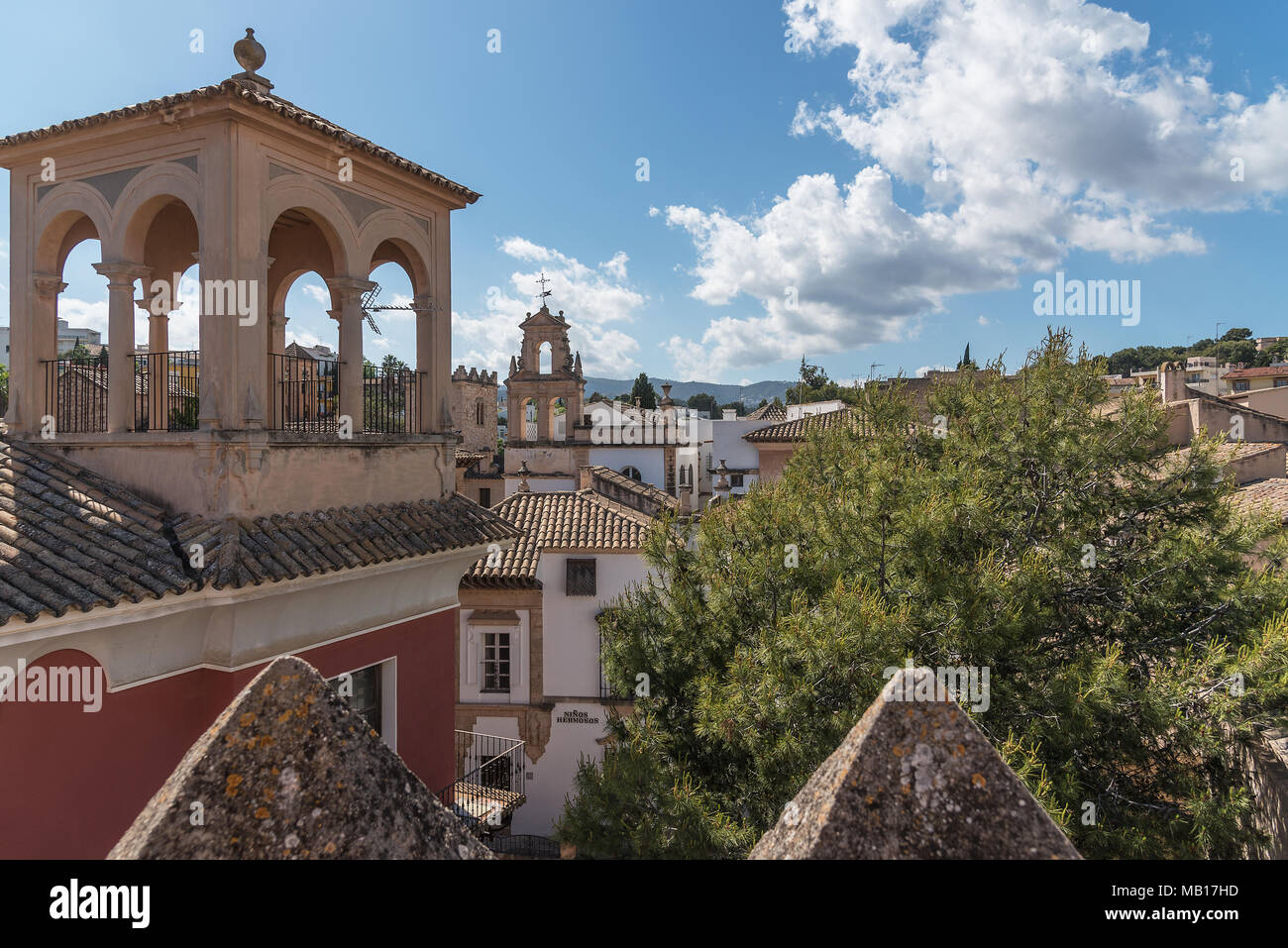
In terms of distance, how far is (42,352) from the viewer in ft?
24.0

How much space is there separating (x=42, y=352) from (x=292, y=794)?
754 centimetres

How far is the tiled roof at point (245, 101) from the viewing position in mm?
6141

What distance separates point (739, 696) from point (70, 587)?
5.90 metres

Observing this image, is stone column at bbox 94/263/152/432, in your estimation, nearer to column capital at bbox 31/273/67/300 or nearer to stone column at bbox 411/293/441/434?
column capital at bbox 31/273/67/300

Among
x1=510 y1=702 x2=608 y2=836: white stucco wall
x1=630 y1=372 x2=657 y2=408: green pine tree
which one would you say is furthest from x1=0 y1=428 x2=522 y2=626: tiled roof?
x1=630 y1=372 x2=657 y2=408: green pine tree

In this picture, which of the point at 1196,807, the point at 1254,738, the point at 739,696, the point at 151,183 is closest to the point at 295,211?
the point at 151,183

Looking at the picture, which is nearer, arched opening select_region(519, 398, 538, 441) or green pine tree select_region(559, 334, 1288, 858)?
green pine tree select_region(559, 334, 1288, 858)

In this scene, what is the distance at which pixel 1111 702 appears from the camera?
6.91 meters

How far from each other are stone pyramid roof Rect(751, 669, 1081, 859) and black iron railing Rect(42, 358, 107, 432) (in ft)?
26.7

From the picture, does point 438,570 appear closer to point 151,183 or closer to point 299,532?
point 299,532

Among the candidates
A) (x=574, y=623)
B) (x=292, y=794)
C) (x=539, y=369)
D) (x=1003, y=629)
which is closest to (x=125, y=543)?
(x=292, y=794)

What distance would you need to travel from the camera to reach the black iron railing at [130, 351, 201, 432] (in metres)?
7.11

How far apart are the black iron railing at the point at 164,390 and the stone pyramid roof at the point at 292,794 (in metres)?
5.50

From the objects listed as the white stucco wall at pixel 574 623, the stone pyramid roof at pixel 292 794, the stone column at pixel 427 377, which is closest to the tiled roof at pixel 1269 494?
the white stucco wall at pixel 574 623
